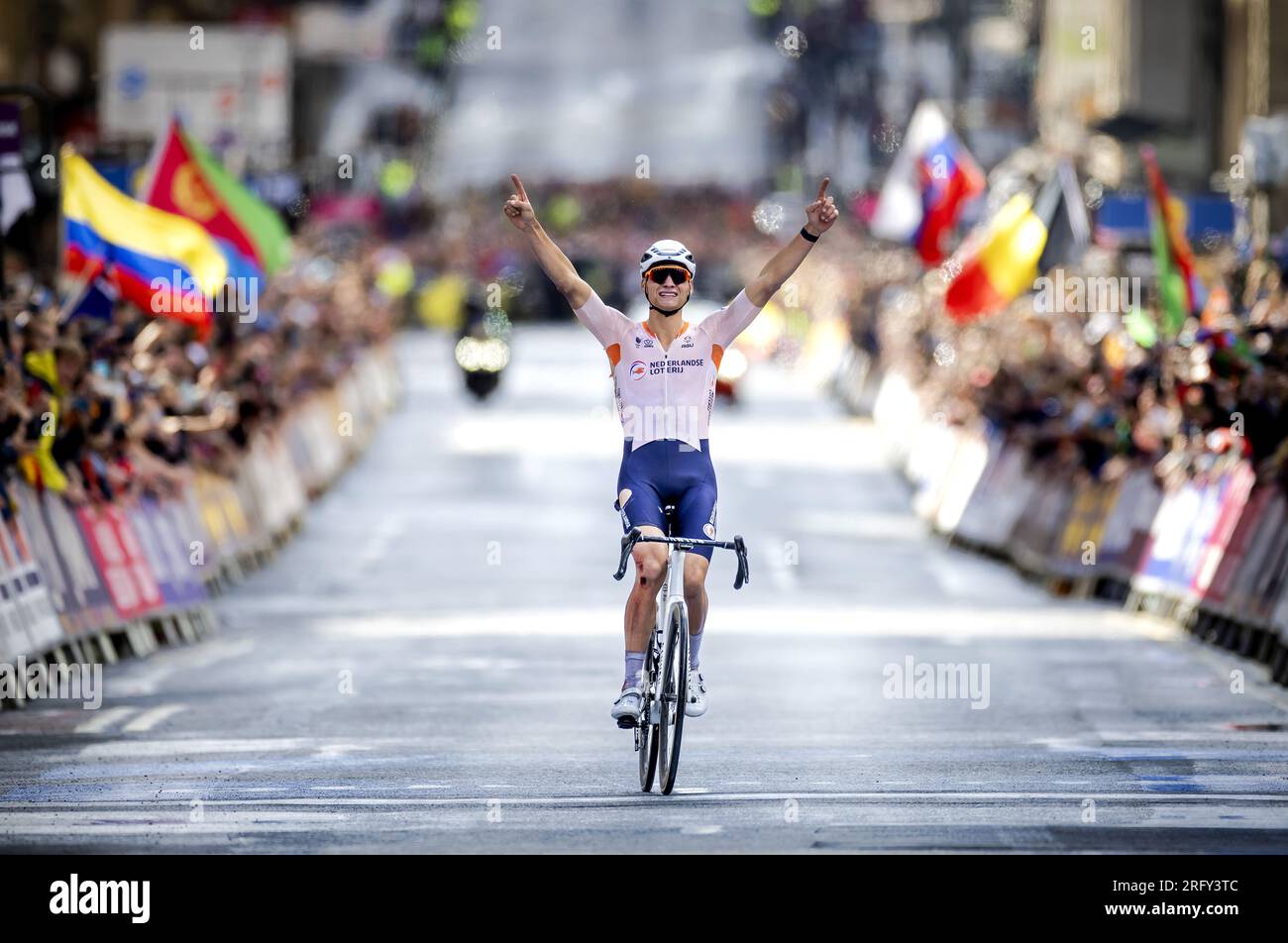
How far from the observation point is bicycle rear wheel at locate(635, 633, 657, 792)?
12.3 metres

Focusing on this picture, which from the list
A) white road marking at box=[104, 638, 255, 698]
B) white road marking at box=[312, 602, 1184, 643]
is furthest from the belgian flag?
white road marking at box=[104, 638, 255, 698]

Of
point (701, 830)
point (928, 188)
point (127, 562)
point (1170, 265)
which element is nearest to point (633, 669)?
point (701, 830)

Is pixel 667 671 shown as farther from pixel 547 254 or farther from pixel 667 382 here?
pixel 547 254

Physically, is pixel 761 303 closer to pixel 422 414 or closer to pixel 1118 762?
pixel 1118 762

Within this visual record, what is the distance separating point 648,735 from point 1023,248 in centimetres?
1662

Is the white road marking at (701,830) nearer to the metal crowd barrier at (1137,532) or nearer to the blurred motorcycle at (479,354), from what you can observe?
the metal crowd barrier at (1137,532)

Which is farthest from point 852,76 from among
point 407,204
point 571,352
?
point 571,352

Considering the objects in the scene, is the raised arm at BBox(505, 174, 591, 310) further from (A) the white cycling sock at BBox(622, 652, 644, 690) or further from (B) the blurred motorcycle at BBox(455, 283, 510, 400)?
(B) the blurred motorcycle at BBox(455, 283, 510, 400)

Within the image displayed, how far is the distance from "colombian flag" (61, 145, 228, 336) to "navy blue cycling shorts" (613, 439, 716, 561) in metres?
11.6

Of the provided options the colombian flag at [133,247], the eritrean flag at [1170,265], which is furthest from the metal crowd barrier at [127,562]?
the eritrean flag at [1170,265]

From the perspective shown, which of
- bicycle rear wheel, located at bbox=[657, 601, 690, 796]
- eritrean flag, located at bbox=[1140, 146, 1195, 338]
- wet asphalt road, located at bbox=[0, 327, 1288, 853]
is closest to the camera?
wet asphalt road, located at bbox=[0, 327, 1288, 853]

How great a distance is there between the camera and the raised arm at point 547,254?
12477mm

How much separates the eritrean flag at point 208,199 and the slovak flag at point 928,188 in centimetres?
1009

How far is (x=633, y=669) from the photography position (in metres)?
12.3
